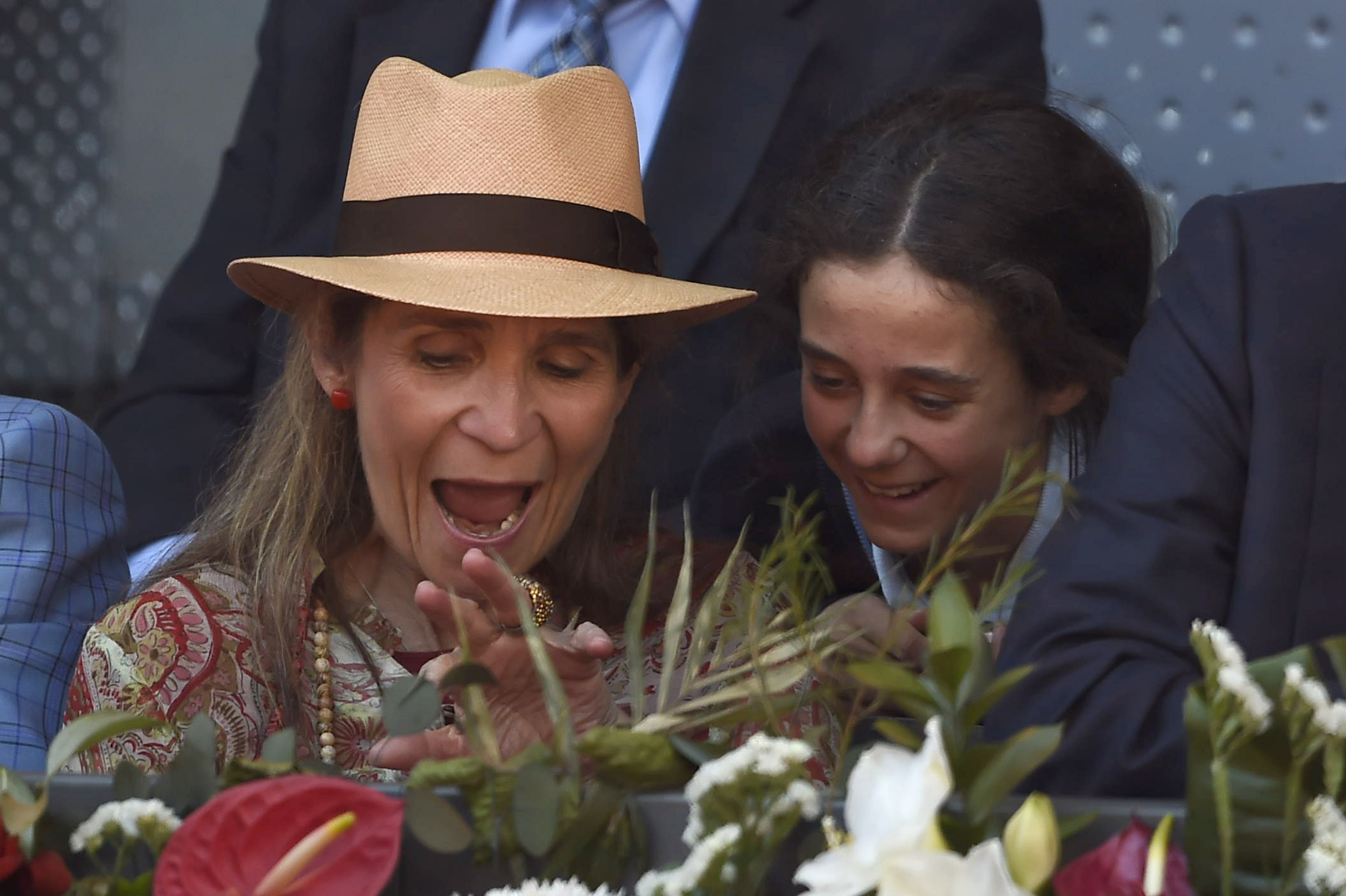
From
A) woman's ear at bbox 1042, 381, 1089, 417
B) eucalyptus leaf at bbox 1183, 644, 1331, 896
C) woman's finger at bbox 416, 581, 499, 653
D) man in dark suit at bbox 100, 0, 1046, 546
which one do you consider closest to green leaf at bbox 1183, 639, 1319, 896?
eucalyptus leaf at bbox 1183, 644, 1331, 896

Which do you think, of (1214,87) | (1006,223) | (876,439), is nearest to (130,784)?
(876,439)

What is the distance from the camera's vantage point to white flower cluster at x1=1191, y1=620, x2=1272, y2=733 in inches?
23.4

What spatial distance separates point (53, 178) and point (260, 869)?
2.83m

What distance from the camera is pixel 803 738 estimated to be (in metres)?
0.75

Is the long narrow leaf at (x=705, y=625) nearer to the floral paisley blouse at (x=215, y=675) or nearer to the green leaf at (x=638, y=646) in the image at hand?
the green leaf at (x=638, y=646)

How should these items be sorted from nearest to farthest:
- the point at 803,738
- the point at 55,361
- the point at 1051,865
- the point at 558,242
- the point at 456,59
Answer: the point at 1051,865
the point at 803,738
the point at 558,242
the point at 456,59
the point at 55,361

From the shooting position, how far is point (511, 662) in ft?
4.07

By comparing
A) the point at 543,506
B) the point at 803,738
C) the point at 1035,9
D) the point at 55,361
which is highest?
the point at 1035,9

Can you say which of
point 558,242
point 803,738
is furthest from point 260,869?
point 558,242

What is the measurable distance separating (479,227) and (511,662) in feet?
1.61

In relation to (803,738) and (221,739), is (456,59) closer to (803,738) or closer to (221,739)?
(221,739)

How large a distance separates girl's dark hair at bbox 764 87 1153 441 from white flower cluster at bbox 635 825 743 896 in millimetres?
1229

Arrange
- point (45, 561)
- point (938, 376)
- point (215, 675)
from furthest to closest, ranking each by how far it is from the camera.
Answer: point (938, 376), point (45, 561), point (215, 675)

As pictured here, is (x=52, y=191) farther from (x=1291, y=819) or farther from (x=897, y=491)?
(x=1291, y=819)
